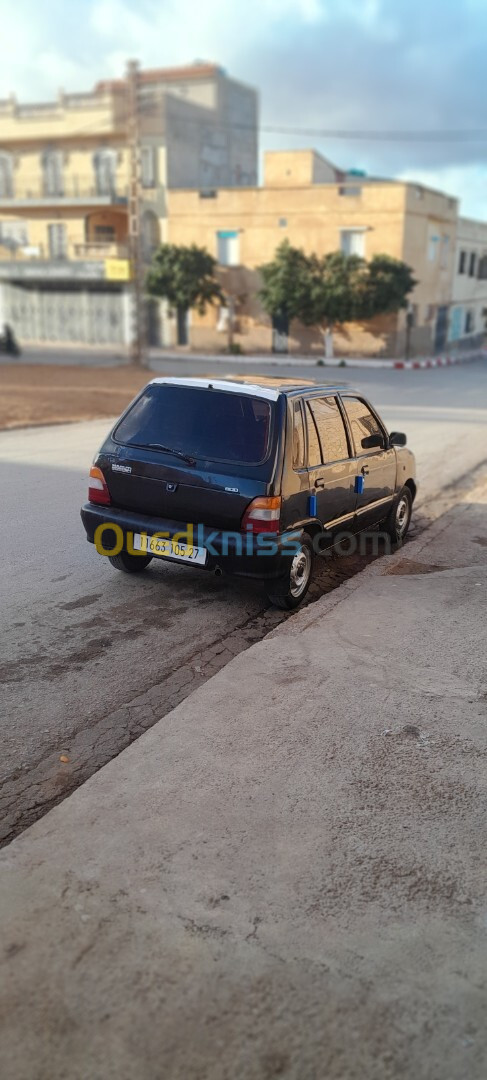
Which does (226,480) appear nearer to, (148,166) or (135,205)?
(135,205)

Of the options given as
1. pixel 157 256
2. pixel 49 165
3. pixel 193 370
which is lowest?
pixel 193 370

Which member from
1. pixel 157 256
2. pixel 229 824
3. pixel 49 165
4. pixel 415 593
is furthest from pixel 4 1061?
pixel 49 165

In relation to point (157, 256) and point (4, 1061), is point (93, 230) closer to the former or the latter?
point (157, 256)

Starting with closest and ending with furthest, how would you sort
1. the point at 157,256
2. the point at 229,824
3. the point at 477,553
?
the point at 229,824 < the point at 477,553 < the point at 157,256

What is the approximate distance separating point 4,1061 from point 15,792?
1.41 meters

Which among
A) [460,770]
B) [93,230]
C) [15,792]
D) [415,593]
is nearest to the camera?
[15,792]

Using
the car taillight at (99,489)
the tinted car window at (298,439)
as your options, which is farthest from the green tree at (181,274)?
the tinted car window at (298,439)

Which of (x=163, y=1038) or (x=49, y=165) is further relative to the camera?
(x=49, y=165)

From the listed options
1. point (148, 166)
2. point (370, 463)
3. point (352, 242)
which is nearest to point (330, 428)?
point (370, 463)

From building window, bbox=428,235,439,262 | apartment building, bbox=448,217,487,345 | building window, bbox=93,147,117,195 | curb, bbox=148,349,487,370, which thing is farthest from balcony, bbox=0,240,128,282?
apartment building, bbox=448,217,487,345

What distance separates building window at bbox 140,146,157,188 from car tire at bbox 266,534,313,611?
4196cm

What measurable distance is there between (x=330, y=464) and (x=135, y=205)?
25.1 m

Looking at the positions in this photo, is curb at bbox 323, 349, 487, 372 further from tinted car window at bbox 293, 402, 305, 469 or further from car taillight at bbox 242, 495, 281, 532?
car taillight at bbox 242, 495, 281, 532

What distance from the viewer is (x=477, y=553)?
7.92m
